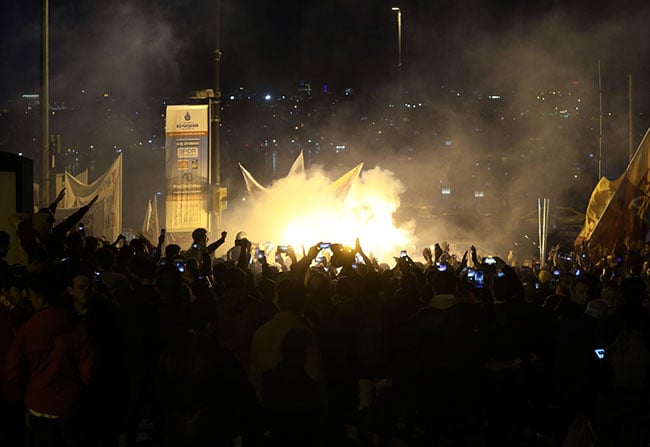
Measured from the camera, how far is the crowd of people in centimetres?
591

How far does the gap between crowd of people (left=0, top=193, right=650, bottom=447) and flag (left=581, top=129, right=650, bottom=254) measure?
6.81m

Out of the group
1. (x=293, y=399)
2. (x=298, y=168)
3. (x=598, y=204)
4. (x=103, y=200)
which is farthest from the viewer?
(x=298, y=168)

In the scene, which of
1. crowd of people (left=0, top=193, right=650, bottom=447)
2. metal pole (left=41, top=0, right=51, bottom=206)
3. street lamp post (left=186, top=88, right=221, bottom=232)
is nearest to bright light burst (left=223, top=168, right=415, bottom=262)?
street lamp post (left=186, top=88, right=221, bottom=232)

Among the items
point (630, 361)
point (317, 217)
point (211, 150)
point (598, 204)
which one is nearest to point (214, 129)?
point (211, 150)

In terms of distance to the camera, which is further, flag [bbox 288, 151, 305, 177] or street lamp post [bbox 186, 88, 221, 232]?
flag [bbox 288, 151, 305, 177]

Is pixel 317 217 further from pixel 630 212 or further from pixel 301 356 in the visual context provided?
pixel 301 356

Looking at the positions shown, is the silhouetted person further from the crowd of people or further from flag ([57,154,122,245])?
flag ([57,154,122,245])

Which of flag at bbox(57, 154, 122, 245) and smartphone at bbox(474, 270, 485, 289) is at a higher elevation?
flag at bbox(57, 154, 122, 245)

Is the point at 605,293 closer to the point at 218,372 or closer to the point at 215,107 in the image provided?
the point at 218,372

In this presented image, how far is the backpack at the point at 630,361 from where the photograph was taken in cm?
734

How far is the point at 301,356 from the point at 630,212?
40.2 ft

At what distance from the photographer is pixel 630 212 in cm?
1681

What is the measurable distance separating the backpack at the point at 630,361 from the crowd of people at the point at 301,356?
0.04ft

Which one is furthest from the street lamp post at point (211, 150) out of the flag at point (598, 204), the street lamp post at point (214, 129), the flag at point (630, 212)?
the flag at point (598, 204)
